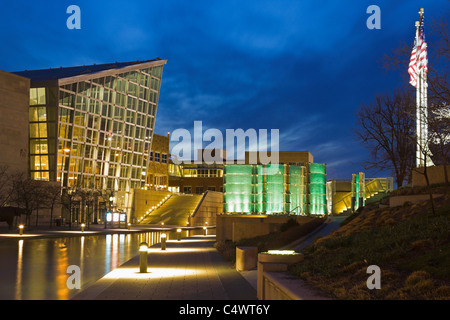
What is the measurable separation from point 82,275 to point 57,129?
55.0m

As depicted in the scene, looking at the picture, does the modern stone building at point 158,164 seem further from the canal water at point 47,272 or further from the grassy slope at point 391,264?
the grassy slope at point 391,264

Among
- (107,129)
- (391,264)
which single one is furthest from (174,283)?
(107,129)

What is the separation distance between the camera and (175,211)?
74.4m

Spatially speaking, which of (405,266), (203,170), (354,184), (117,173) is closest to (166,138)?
(117,173)

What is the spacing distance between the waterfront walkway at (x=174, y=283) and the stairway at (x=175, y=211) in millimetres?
52940

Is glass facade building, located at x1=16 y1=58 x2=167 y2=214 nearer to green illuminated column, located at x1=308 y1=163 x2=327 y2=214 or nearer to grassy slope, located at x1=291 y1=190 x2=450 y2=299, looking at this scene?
green illuminated column, located at x1=308 y1=163 x2=327 y2=214

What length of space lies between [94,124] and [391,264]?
2676 inches

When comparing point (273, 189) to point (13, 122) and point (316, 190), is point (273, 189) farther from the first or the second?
point (13, 122)

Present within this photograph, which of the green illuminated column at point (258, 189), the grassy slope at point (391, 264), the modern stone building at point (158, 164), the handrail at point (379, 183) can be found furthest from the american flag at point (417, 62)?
the modern stone building at point (158, 164)

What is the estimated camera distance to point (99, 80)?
245 ft

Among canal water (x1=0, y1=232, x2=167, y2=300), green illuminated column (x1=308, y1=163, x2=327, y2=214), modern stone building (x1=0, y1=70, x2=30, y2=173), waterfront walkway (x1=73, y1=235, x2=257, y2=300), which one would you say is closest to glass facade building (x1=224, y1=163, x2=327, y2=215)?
green illuminated column (x1=308, y1=163, x2=327, y2=214)

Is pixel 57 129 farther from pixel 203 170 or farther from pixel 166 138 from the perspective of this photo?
pixel 203 170

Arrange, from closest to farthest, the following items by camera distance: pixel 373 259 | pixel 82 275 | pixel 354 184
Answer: pixel 373 259 → pixel 82 275 → pixel 354 184

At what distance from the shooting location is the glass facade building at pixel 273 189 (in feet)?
114
